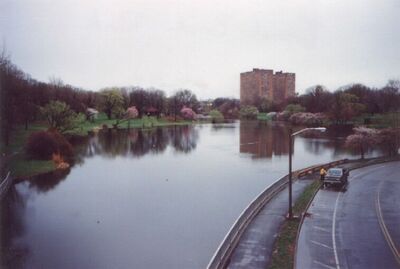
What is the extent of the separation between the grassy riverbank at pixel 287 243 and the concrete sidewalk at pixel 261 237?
0.92ft

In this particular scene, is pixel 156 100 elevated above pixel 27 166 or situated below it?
above

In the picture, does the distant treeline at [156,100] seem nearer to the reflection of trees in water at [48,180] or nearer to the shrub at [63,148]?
the shrub at [63,148]

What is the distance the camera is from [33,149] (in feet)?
164

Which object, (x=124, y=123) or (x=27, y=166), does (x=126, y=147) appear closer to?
(x=27, y=166)

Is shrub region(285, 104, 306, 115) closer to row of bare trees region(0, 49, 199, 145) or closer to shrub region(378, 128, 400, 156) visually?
row of bare trees region(0, 49, 199, 145)

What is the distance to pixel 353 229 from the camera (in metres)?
21.7

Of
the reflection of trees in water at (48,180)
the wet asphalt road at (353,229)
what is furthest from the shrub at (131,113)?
the wet asphalt road at (353,229)

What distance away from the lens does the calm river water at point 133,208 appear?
21078 millimetres

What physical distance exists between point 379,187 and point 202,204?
14.7m

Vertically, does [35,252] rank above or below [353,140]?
below

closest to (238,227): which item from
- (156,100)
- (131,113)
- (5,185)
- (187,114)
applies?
(5,185)

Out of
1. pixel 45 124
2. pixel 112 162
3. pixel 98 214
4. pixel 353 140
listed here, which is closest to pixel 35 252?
pixel 98 214

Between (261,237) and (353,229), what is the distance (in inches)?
210

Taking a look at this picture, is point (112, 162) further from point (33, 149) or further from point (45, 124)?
point (45, 124)
